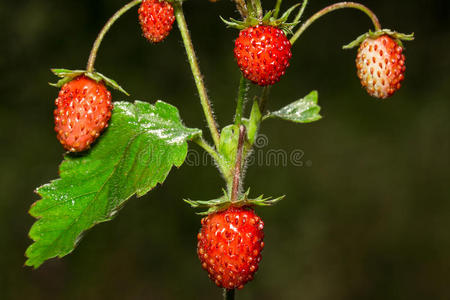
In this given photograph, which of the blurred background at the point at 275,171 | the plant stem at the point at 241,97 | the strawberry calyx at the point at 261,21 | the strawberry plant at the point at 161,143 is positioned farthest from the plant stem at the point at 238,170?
the blurred background at the point at 275,171

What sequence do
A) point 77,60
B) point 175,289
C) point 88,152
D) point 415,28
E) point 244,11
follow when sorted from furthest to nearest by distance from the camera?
point 415,28, point 77,60, point 175,289, point 88,152, point 244,11

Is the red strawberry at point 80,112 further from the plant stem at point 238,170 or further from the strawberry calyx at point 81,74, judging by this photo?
the plant stem at point 238,170

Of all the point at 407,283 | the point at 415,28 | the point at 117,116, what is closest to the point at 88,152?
the point at 117,116

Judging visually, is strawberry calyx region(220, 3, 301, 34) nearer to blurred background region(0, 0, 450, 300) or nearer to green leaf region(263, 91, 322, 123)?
green leaf region(263, 91, 322, 123)

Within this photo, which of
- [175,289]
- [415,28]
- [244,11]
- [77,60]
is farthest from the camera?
[415,28]

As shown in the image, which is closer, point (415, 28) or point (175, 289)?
point (175, 289)

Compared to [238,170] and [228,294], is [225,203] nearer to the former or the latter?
[238,170]

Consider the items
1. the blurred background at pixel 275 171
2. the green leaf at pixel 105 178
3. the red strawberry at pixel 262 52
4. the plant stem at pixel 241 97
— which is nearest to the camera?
the red strawberry at pixel 262 52

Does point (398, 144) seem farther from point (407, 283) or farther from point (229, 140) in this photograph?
point (229, 140)
